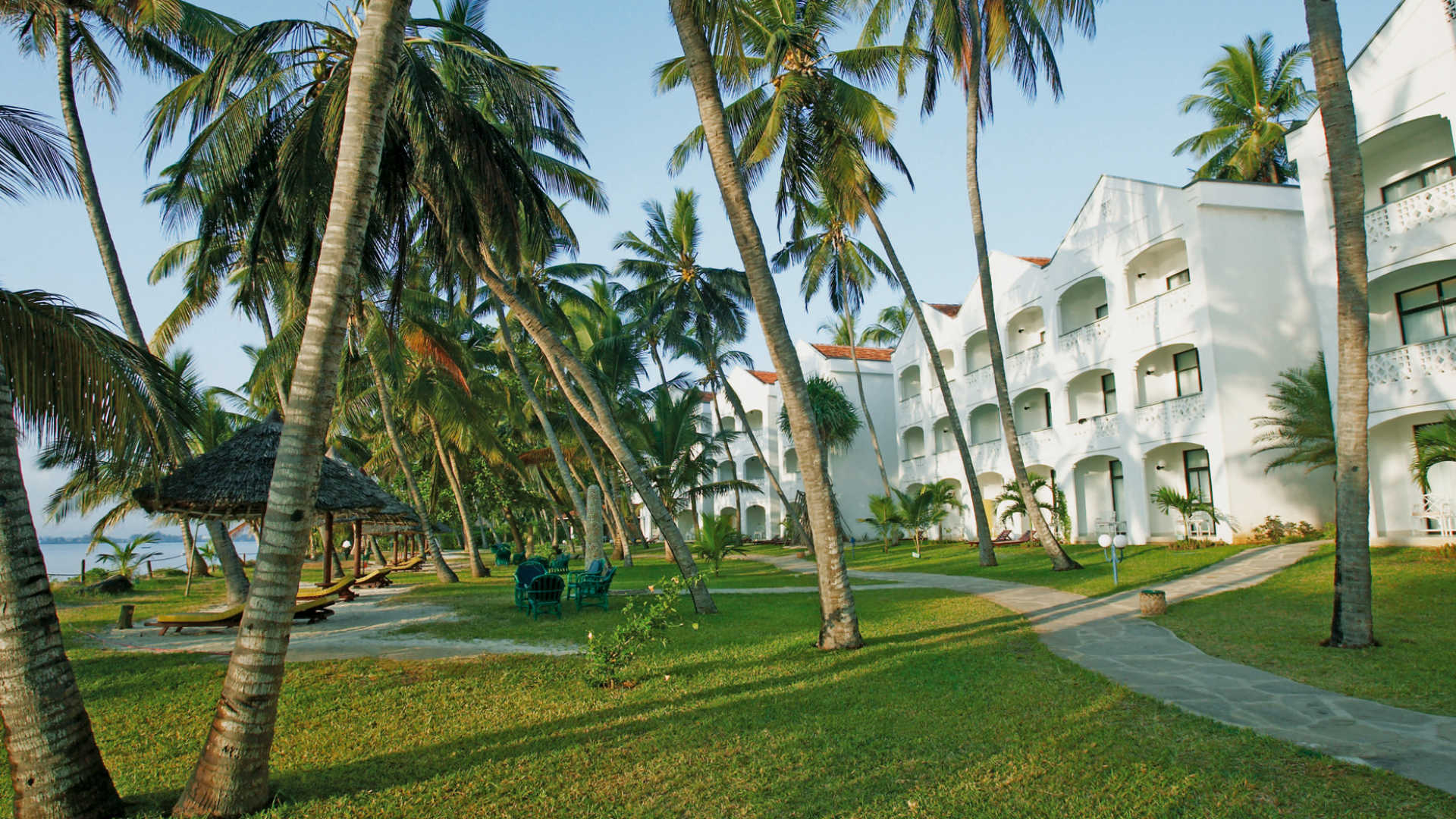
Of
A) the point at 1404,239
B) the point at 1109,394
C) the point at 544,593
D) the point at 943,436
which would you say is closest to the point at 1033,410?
the point at 1109,394

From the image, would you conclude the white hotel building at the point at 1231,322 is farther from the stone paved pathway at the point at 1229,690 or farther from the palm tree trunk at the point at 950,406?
the stone paved pathway at the point at 1229,690

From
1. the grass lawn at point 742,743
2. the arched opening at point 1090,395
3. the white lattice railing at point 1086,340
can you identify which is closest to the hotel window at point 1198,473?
the arched opening at point 1090,395

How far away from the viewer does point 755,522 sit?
143 feet

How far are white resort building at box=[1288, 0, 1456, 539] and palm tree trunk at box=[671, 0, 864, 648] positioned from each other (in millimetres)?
11608

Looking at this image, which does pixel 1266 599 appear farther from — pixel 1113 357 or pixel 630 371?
pixel 630 371

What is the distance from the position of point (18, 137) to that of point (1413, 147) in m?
20.8

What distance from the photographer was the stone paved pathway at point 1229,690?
4746 millimetres

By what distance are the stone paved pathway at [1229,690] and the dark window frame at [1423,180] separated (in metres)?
8.09

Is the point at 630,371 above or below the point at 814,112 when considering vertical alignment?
below

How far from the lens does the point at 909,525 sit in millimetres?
25578

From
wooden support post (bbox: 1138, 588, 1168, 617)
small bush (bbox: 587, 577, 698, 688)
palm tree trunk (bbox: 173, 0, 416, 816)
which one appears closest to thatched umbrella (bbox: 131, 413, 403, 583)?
small bush (bbox: 587, 577, 698, 688)

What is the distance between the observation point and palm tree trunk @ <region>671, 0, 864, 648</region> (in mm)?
8227

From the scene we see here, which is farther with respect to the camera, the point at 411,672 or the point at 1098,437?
the point at 1098,437

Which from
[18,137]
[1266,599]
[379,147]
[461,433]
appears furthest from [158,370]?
[461,433]
